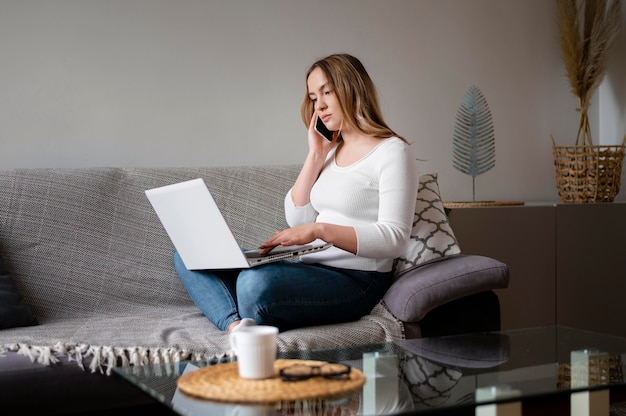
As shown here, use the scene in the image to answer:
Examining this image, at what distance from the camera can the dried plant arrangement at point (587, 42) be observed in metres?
3.42

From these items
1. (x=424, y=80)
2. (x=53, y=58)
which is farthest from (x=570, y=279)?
(x=53, y=58)

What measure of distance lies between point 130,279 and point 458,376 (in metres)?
1.26

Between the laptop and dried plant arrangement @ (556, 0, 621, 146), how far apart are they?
1.86 metres

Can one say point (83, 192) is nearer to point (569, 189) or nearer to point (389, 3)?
point (389, 3)

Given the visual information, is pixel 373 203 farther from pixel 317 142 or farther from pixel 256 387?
pixel 256 387

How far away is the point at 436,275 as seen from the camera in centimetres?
217

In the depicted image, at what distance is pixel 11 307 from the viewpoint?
6.84ft

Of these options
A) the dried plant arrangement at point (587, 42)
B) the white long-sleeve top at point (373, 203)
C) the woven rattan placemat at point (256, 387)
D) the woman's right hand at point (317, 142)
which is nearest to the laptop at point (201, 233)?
the white long-sleeve top at point (373, 203)

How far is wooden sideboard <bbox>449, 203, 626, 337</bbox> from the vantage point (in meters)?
3.03

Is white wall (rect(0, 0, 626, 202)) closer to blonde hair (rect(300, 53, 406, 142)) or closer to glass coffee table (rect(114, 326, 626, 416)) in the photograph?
blonde hair (rect(300, 53, 406, 142))

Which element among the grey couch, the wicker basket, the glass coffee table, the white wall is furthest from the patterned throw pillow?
the wicker basket

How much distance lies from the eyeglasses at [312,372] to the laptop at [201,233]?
2.00 ft

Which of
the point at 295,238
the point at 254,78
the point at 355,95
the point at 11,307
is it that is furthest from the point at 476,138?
the point at 11,307

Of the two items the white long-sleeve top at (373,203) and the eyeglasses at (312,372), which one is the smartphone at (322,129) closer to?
the white long-sleeve top at (373,203)
